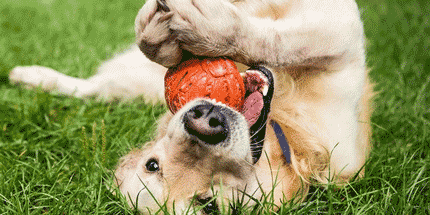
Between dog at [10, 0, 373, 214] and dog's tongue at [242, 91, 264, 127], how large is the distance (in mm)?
19

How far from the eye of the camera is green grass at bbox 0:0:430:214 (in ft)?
6.16

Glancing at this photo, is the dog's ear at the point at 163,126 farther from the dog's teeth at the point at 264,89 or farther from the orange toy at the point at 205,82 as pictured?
the dog's teeth at the point at 264,89

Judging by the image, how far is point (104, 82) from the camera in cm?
333

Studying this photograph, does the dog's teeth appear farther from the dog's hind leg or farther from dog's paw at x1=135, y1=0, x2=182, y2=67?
the dog's hind leg

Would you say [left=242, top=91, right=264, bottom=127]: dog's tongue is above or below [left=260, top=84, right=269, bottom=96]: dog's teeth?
below

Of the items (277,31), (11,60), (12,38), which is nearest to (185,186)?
(277,31)

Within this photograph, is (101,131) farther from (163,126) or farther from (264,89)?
(264,89)

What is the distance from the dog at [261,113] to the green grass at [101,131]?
0.51 feet

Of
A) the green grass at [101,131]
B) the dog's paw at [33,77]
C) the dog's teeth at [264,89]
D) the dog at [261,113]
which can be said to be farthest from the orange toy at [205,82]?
the dog's paw at [33,77]

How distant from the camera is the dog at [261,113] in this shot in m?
1.68

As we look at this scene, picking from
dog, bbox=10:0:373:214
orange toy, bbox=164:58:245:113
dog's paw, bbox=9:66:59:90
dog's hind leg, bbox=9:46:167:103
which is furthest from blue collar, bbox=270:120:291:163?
dog's paw, bbox=9:66:59:90

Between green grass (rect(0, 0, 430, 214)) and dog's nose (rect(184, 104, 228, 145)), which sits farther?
green grass (rect(0, 0, 430, 214))

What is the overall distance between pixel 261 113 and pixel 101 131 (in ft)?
3.31

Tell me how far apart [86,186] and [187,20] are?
107 cm
